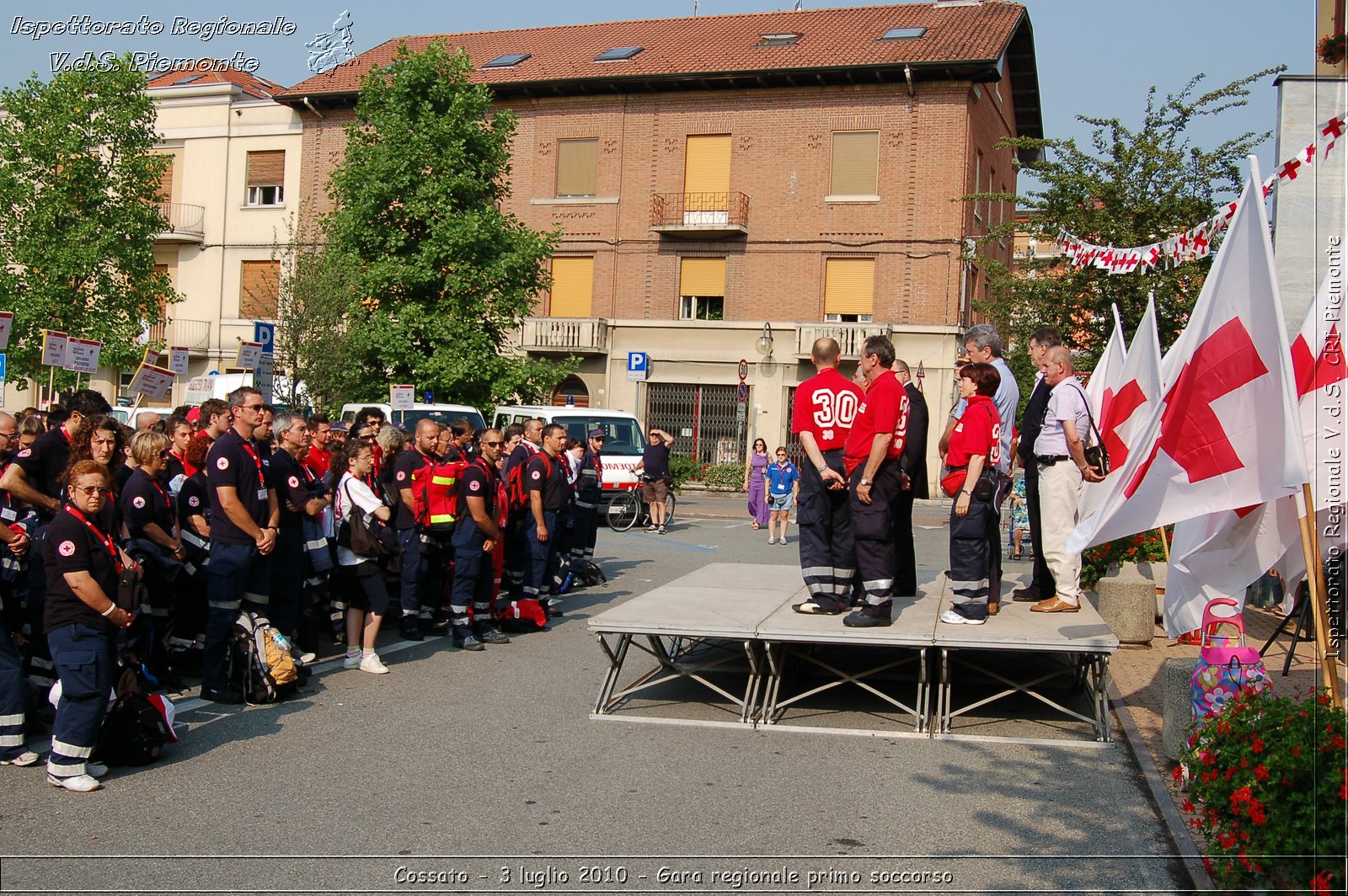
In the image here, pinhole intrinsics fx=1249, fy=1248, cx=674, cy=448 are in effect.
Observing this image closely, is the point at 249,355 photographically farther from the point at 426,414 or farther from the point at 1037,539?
the point at 1037,539

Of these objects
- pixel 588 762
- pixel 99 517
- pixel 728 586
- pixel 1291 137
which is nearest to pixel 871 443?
pixel 728 586

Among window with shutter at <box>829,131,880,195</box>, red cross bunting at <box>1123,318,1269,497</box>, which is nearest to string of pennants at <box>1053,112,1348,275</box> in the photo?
red cross bunting at <box>1123,318,1269,497</box>

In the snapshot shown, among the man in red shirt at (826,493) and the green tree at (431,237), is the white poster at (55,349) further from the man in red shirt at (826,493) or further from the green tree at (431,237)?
the man in red shirt at (826,493)

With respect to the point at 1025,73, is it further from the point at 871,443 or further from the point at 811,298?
the point at 871,443

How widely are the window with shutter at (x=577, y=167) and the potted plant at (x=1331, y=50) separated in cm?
3443

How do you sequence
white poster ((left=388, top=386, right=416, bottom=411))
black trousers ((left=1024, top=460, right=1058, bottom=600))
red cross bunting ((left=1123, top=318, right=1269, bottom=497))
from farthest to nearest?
white poster ((left=388, top=386, right=416, bottom=411)), black trousers ((left=1024, top=460, right=1058, bottom=600)), red cross bunting ((left=1123, top=318, right=1269, bottom=497))

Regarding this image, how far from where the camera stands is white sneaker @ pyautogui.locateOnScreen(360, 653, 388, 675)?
382 inches

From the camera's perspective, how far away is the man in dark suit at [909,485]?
925 centimetres

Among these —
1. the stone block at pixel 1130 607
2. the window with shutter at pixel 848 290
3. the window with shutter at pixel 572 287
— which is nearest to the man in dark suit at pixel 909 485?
the stone block at pixel 1130 607

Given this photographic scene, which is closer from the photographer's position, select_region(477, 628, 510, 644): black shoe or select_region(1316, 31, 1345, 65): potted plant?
select_region(1316, 31, 1345, 65): potted plant

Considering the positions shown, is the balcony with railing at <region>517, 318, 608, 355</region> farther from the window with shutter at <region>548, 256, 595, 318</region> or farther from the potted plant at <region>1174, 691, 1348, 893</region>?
the potted plant at <region>1174, 691, 1348, 893</region>

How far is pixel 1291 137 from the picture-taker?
36.4ft

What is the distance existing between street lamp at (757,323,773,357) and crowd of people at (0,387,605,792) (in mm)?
25068

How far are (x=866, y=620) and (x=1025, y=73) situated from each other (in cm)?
3979
